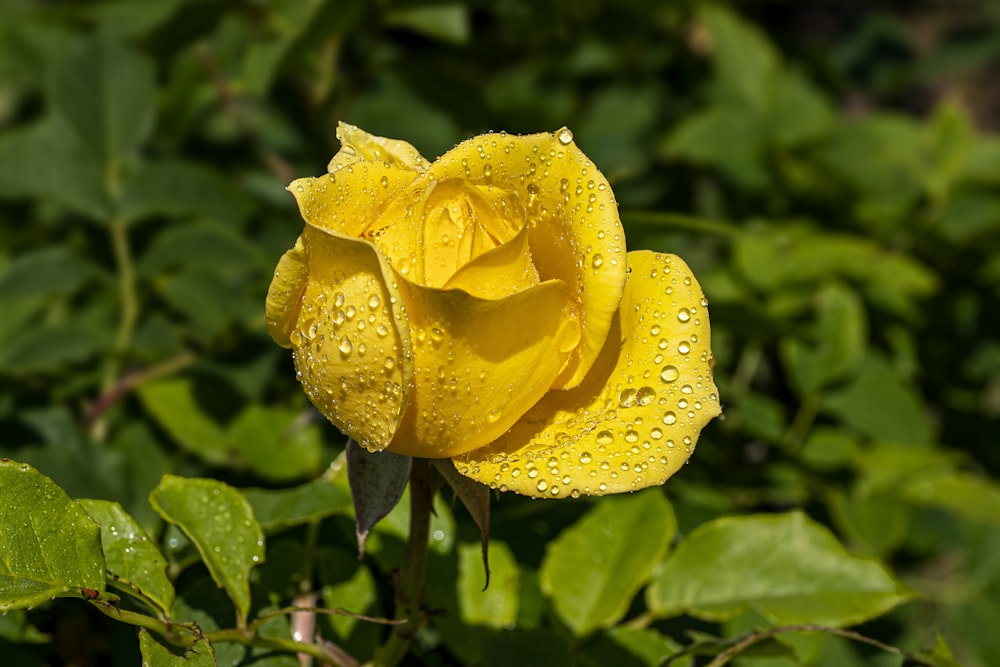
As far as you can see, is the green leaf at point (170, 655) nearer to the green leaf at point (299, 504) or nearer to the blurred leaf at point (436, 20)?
the green leaf at point (299, 504)

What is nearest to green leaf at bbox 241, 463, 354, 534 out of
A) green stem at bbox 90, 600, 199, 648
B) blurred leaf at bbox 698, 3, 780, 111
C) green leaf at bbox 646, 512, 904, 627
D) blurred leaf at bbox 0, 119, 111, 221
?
green stem at bbox 90, 600, 199, 648

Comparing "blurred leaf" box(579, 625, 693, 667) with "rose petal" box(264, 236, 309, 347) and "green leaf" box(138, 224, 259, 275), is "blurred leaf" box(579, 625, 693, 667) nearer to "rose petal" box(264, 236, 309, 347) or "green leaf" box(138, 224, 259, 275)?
"rose petal" box(264, 236, 309, 347)

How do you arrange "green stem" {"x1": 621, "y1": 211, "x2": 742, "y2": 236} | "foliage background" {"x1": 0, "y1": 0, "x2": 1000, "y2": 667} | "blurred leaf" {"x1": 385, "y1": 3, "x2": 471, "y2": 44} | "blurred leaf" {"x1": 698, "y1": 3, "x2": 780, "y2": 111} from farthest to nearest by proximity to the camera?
1. "blurred leaf" {"x1": 698, "y1": 3, "x2": 780, "y2": 111}
2. "blurred leaf" {"x1": 385, "y1": 3, "x2": 471, "y2": 44}
3. "green stem" {"x1": 621, "y1": 211, "x2": 742, "y2": 236}
4. "foliage background" {"x1": 0, "y1": 0, "x2": 1000, "y2": 667}

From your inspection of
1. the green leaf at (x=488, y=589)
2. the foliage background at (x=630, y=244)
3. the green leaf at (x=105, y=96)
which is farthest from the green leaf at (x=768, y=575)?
the green leaf at (x=105, y=96)

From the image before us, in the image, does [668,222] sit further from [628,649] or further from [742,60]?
[742,60]

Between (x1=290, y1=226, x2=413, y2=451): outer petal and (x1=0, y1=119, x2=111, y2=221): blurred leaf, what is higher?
(x1=290, y1=226, x2=413, y2=451): outer petal

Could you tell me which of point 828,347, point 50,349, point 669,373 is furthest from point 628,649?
point 50,349
